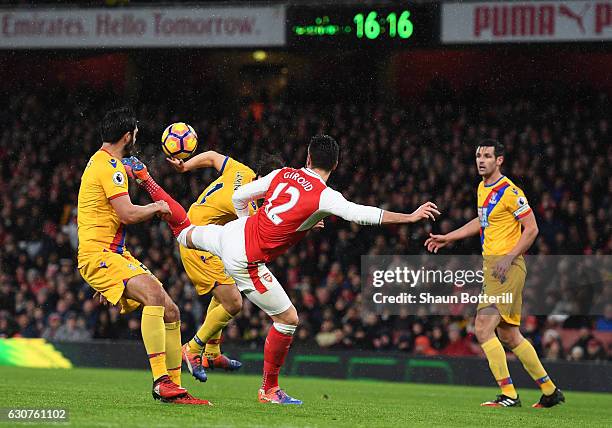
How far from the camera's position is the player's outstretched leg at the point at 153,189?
313 inches

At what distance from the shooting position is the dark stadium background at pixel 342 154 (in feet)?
52.4

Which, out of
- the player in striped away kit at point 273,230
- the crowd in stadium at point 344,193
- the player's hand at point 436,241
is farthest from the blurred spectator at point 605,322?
the player in striped away kit at point 273,230

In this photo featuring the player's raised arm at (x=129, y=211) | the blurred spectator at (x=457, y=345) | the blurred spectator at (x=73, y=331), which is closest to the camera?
the player's raised arm at (x=129, y=211)

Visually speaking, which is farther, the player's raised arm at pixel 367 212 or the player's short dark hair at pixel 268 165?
the player's short dark hair at pixel 268 165

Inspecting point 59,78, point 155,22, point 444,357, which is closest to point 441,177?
point 444,357

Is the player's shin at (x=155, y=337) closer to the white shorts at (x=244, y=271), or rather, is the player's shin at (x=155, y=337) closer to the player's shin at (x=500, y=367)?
the white shorts at (x=244, y=271)

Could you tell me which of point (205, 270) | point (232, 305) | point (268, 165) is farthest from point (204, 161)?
point (232, 305)

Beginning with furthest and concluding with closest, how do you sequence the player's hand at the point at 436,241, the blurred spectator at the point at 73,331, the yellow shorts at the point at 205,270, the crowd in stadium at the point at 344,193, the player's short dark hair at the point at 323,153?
the blurred spectator at the point at 73,331 → the crowd in stadium at the point at 344,193 → the yellow shorts at the point at 205,270 → the player's hand at the point at 436,241 → the player's short dark hair at the point at 323,153

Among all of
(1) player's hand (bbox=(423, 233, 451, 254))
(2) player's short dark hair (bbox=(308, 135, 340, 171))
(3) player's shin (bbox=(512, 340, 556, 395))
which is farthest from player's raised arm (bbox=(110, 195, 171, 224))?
(3) player's shin (bbox=(512, 340, 556, 395))

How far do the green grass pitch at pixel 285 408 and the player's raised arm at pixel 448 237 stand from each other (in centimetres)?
141

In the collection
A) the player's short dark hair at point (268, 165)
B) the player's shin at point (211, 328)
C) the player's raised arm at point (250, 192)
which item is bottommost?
the player's shin at point (211, 328)

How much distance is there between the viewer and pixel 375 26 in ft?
57.0

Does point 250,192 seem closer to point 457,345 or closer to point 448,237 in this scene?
point 448,237

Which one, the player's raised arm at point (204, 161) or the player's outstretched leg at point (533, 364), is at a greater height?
the player's raised arm at point (204, 161)
